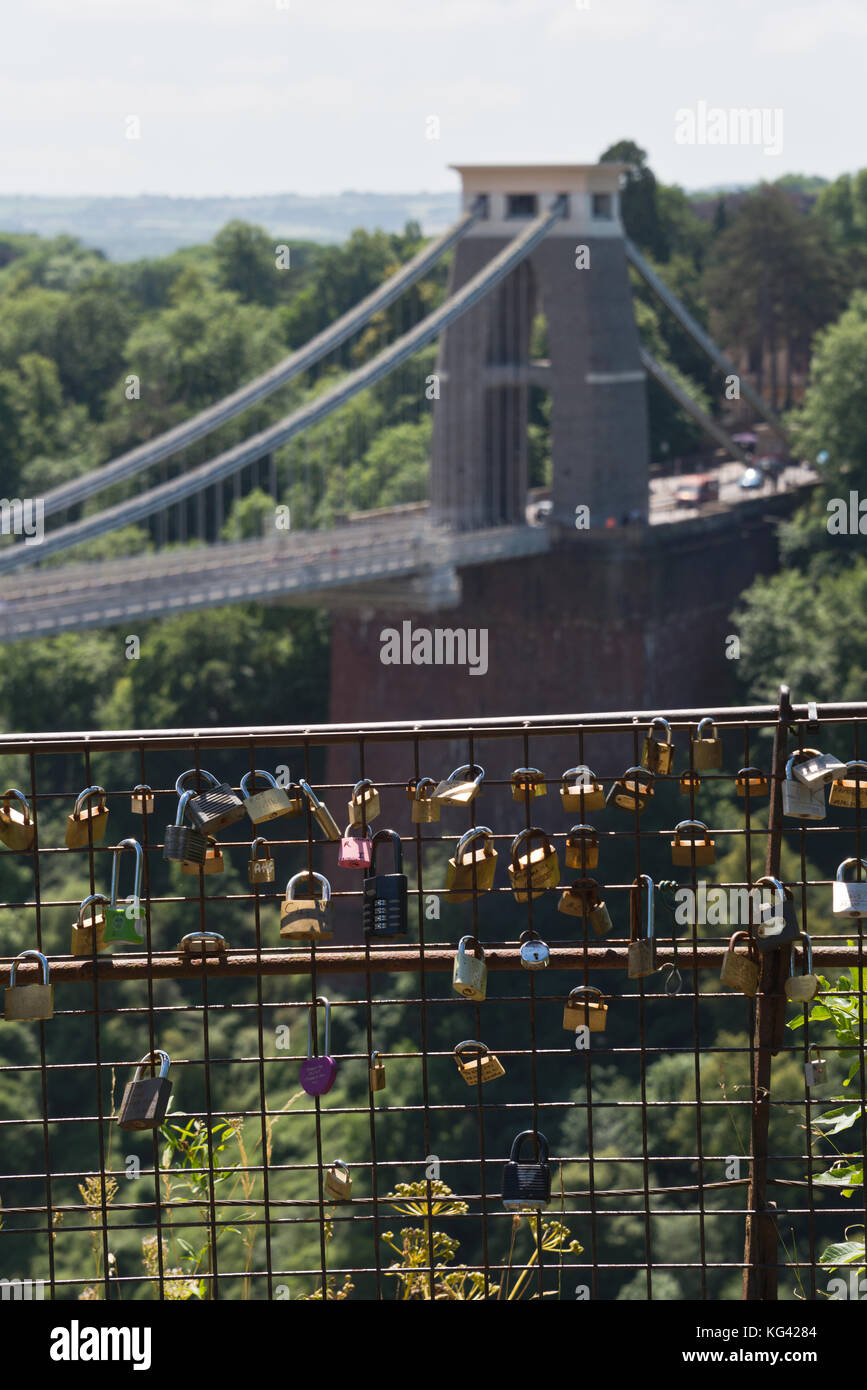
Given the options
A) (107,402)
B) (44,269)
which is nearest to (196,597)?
(107,402)

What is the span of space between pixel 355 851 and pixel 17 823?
0.43 metres

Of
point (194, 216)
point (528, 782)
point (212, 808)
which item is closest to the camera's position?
point (528, 782)

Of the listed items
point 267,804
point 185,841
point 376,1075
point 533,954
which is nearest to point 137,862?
point 185,841

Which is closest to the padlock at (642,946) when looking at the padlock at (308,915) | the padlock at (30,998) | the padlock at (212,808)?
the padlock at (308,915)

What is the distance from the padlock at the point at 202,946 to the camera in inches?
97.0

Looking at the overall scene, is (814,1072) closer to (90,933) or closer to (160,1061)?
(160,1061)

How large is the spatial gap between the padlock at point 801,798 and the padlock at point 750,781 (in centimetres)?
3

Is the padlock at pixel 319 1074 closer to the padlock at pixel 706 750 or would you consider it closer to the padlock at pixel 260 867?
the padlock at pixel 260 867

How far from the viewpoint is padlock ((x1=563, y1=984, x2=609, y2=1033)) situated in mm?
2469

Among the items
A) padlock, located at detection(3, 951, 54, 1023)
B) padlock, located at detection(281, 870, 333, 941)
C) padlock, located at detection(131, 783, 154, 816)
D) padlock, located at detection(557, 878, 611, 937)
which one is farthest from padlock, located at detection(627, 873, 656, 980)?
padlock, located at detection(3, 951, 54, 1023)

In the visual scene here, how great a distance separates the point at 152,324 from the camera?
112 ft

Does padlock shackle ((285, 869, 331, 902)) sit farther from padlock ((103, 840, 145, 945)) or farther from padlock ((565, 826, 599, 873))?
padlock ((565, 826, 599, 873))

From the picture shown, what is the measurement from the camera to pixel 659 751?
249 centimetres
